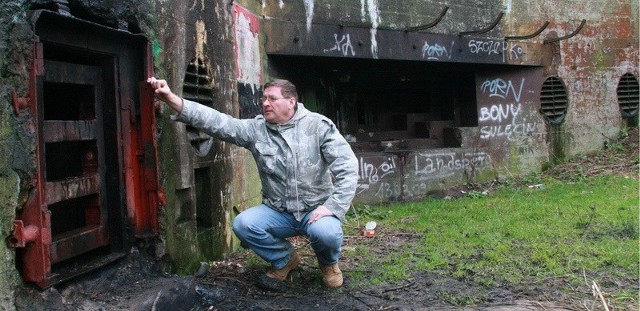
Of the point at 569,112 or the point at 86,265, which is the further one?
the point at 569,112

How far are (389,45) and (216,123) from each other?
4.94 meters

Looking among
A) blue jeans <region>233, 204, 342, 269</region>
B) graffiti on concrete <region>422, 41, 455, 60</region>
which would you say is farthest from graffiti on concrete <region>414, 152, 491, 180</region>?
blue jeans <region>233, 204, 342, 269</region>

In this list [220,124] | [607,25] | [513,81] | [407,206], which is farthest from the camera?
[607,25]

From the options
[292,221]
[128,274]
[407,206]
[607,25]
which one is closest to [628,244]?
[292,221]

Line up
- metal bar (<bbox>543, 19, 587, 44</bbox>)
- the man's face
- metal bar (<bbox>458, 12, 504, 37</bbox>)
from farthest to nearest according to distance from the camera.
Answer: metal bar (<bbox>543, 19, 587, 44</bbox>) → metal bar (<bbox>458, 12, 504, 37</bbox>) → the man's face

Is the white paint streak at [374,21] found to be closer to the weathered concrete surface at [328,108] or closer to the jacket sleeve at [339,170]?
the weathered concrete surface at [328,108]

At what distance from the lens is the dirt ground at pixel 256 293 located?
3314mm

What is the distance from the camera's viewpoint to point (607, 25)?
10.9m

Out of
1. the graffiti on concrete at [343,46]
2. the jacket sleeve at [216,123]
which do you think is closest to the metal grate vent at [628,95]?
the graffiti on concrete at [343,46]

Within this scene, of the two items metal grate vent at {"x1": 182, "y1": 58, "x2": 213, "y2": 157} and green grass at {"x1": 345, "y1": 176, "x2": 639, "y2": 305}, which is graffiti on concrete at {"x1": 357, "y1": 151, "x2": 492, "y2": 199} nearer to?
green grass at {"x1": 345, "y1": 176, "x2": 639, "y2": 305}

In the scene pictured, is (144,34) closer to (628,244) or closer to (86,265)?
(86,265)

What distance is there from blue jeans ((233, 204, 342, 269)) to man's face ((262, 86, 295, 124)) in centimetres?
62

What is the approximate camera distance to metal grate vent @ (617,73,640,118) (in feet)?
36.6

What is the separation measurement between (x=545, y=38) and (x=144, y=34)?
26.9 ft
